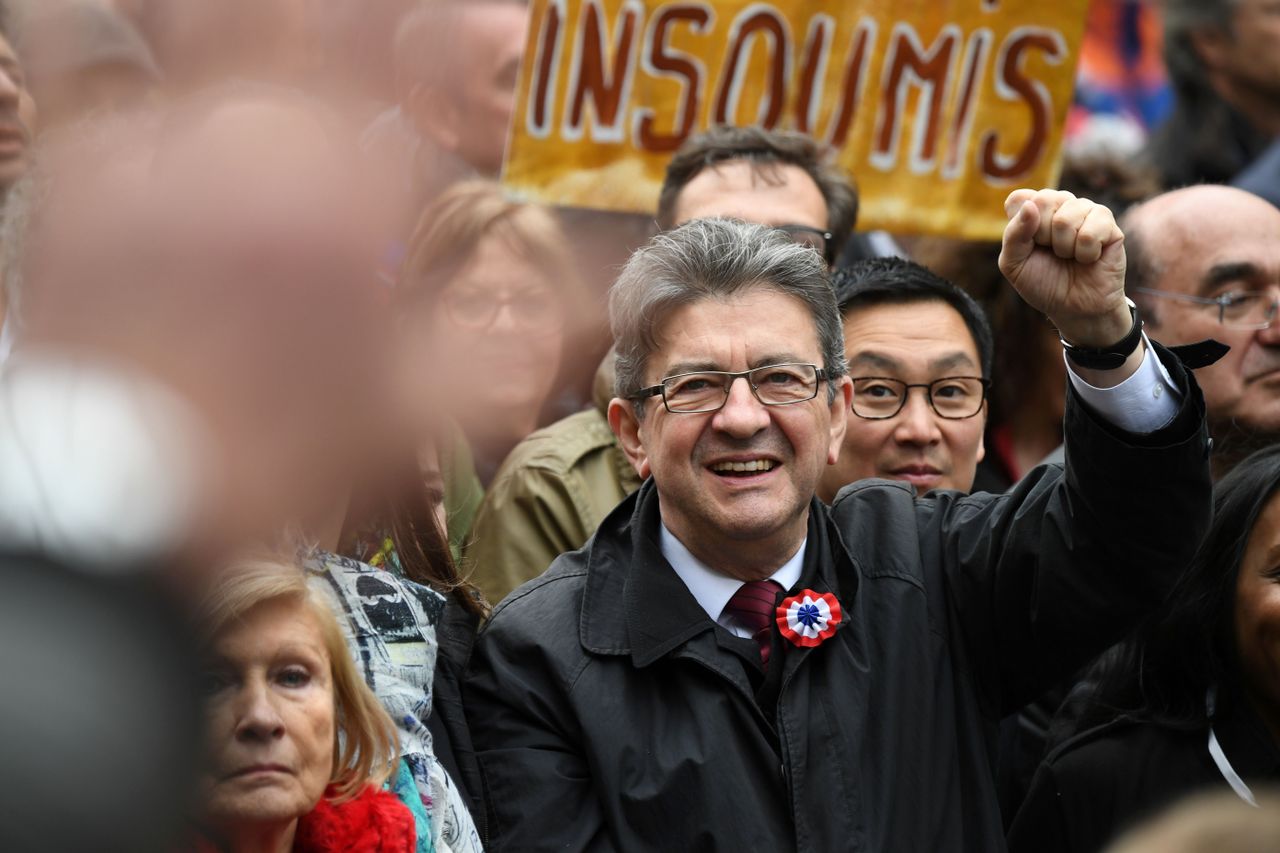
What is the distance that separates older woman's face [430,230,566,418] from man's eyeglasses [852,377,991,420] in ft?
3.37

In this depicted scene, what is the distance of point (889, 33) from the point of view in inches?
183

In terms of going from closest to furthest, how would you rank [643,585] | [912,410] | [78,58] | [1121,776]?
[78,58]
[643,585]
[1121,776]
[912,410]

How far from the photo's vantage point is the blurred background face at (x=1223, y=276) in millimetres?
3916

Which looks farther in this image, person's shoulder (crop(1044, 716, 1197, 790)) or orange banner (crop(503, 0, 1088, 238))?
orange banner (crop(503, 0, 1088, 238))

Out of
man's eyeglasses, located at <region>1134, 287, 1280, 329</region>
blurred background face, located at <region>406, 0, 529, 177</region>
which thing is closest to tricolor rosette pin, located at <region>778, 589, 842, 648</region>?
blurred background face, located at <region>406, 0, 529, 177</region>

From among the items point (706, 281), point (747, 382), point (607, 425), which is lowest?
point (607, 425)

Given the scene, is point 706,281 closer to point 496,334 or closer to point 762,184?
point 762,184

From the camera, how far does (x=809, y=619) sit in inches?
106

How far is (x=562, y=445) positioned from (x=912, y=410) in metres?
0.80

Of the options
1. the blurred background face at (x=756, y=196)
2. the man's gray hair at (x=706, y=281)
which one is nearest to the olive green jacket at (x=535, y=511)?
the man's gray hair at (x=706, y=281)

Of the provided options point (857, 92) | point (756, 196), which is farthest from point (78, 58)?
point (857, 92)

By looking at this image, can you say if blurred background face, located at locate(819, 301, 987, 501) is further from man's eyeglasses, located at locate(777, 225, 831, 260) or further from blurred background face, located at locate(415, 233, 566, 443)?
blurred background face, located at locate(415, 233, 566, 443)

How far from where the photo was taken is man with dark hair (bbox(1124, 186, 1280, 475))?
390cm

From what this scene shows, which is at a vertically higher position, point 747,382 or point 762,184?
point 762,184
